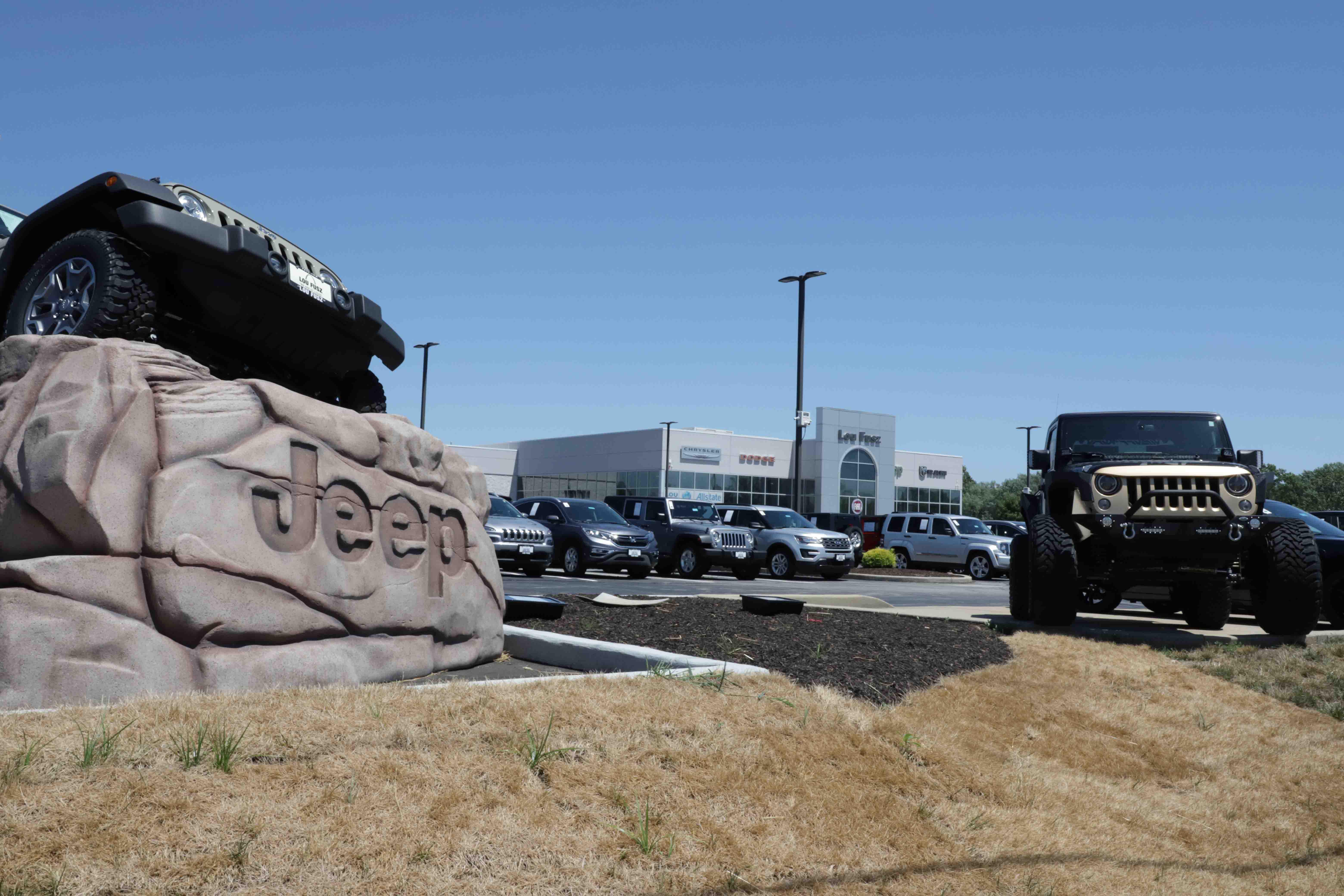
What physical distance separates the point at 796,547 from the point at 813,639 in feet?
50.0

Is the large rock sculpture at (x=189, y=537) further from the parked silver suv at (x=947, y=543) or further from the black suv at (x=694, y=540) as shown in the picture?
the parked silver suv at (x=947, y=543)

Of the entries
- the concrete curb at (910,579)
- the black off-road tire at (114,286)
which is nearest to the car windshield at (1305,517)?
the concrete curb at (910,579)

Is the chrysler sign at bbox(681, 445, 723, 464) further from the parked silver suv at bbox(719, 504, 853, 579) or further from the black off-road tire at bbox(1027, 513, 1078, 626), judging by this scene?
the black off-road tire at bbox(1027, 513, 1078, 626)

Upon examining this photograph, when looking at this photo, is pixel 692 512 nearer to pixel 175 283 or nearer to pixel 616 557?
pixel 616 557

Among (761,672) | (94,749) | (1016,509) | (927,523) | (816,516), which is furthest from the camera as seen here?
(1016,509)

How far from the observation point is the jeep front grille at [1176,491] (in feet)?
33.1

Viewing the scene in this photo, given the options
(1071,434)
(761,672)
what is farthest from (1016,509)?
(761,672)

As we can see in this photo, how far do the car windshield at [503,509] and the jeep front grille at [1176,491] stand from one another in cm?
1140

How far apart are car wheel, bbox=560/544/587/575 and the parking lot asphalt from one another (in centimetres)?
22

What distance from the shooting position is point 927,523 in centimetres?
3005

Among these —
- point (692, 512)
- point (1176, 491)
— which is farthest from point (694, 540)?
point (1176, 491)

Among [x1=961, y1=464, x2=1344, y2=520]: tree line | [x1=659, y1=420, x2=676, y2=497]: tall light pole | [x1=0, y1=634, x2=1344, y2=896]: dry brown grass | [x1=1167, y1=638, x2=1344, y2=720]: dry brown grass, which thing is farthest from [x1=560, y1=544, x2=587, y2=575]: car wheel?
[x1=961, y1=464, x2=1344, y2=520]: tree line

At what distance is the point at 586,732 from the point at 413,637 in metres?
1.88

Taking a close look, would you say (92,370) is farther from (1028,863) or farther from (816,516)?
(816,516)
